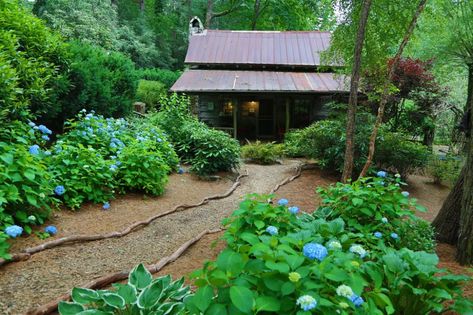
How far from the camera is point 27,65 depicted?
5004mm

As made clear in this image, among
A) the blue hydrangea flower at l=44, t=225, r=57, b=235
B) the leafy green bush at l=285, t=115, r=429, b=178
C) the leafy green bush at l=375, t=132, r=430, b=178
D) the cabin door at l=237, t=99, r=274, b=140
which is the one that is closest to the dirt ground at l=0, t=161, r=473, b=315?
the blue hydrangea flower at l=44, t=225, r=57, b=235

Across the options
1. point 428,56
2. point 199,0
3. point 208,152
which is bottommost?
point 208,152

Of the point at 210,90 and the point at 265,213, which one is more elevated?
the point at 210,90

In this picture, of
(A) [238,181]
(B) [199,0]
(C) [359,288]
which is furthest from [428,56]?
(B) [199,0]

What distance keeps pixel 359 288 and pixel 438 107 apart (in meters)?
14.9

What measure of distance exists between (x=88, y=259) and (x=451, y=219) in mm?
4199

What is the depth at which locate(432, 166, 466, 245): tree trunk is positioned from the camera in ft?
13.6

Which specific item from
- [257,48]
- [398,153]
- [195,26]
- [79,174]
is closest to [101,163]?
[79,174]

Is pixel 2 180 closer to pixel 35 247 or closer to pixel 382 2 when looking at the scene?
pixel 35 247

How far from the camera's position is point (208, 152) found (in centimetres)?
865

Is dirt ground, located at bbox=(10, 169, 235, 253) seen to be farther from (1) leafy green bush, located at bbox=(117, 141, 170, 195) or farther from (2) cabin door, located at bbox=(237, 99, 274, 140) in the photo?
(2) cabin door, located at bbox=(237, 99, 274, 140)

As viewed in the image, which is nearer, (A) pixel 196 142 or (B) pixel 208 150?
(B) pixel 208 150

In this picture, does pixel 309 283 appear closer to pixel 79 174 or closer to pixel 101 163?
pixel 79 174

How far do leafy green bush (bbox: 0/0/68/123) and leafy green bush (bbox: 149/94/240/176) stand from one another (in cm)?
349
